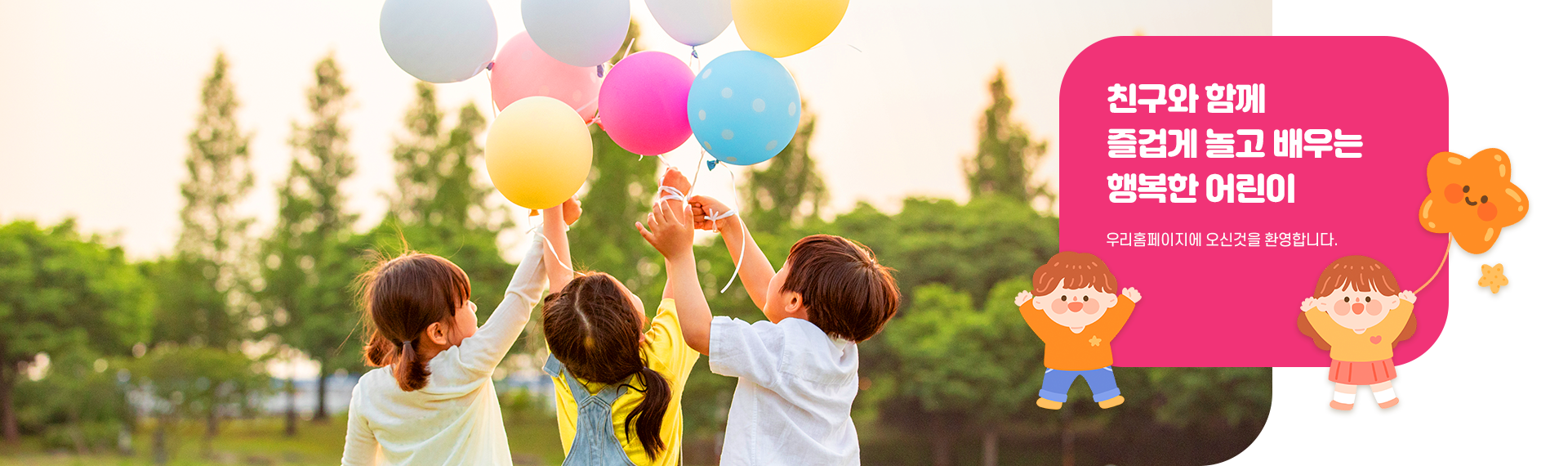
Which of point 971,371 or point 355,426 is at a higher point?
point 355,426

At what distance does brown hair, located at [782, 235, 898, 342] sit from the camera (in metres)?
1.95

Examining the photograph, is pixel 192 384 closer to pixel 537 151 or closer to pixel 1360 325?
pixel 1360 325

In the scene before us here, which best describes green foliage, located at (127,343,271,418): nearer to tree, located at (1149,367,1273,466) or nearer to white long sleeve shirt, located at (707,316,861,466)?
tree, located at (1149,367,1273,466)

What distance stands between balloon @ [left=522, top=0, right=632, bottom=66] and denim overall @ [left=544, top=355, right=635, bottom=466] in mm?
752

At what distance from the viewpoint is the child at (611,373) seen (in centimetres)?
198

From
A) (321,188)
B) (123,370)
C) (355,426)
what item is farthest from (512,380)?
(355,426)

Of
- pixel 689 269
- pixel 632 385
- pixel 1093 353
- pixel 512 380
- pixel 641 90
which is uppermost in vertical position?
pixel 641 90

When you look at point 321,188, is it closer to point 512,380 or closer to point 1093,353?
point 512,380

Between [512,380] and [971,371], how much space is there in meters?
6.43

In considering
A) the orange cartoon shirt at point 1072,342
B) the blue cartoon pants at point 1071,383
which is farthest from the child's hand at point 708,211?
the orange cartoon shirt at point 1072,342

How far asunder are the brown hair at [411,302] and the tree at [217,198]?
45.8 feet

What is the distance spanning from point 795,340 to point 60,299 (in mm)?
16587

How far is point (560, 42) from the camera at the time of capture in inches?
92.0

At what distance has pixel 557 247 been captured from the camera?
2.24 meters
